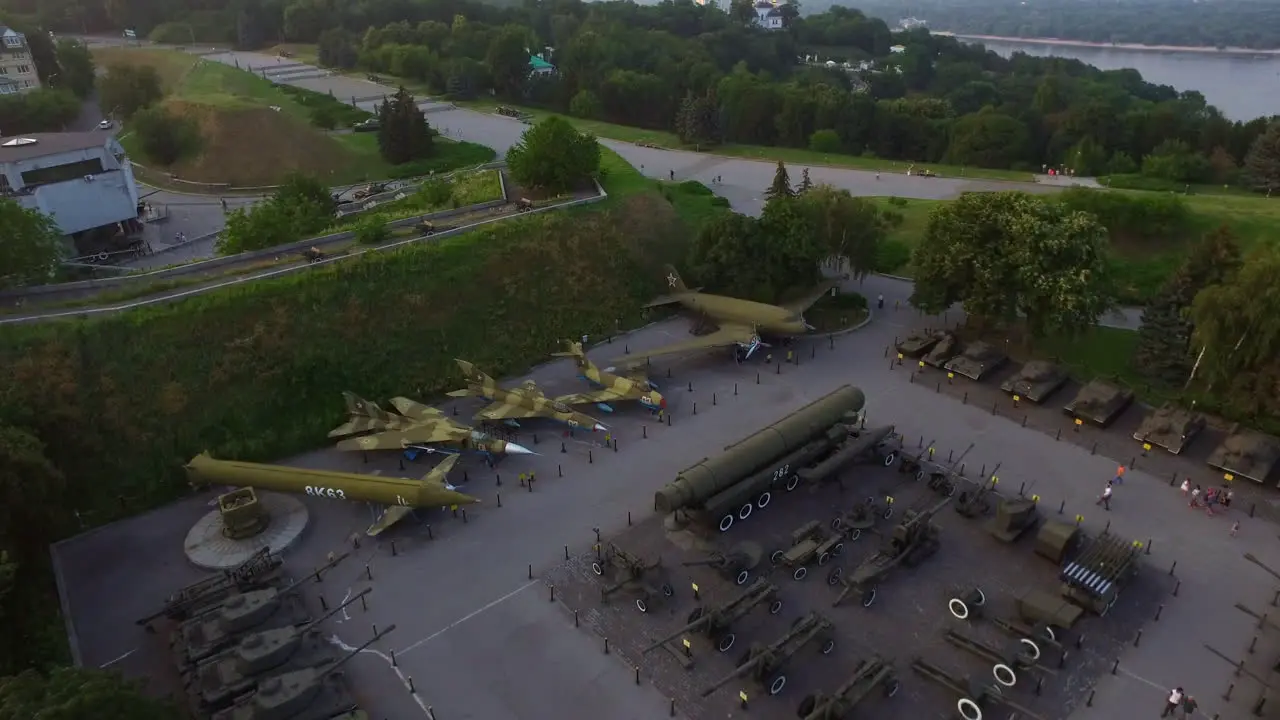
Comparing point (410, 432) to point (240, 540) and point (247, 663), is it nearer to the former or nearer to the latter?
point (240, 540)

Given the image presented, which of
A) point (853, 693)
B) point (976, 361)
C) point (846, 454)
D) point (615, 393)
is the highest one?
point (976, 361)

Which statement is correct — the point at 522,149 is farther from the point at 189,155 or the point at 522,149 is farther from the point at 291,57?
the point at 291,57

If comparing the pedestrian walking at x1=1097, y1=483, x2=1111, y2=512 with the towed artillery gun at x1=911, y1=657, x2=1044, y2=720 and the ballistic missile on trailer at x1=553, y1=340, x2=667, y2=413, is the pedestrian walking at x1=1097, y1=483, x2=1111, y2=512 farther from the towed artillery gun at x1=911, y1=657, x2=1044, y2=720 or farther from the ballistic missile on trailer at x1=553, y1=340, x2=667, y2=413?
the ballistic missile on trailer at x1=553, y1=340, x2=667, y2=413

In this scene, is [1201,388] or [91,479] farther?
[1201,388]

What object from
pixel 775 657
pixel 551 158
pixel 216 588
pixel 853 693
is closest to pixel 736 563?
pixel 775 657

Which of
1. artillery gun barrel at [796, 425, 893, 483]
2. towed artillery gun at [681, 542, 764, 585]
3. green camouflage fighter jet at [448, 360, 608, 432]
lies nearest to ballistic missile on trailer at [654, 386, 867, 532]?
artillery gun barrel at [796, 425, 893, 483]

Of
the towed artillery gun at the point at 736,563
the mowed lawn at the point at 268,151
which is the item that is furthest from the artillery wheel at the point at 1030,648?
the mowed lawn at the point at 268,151

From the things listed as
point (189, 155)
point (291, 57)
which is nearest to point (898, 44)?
point (291, 57)

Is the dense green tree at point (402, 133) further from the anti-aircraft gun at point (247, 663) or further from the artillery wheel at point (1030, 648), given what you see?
the artillery wheel at point (1030, 648)
